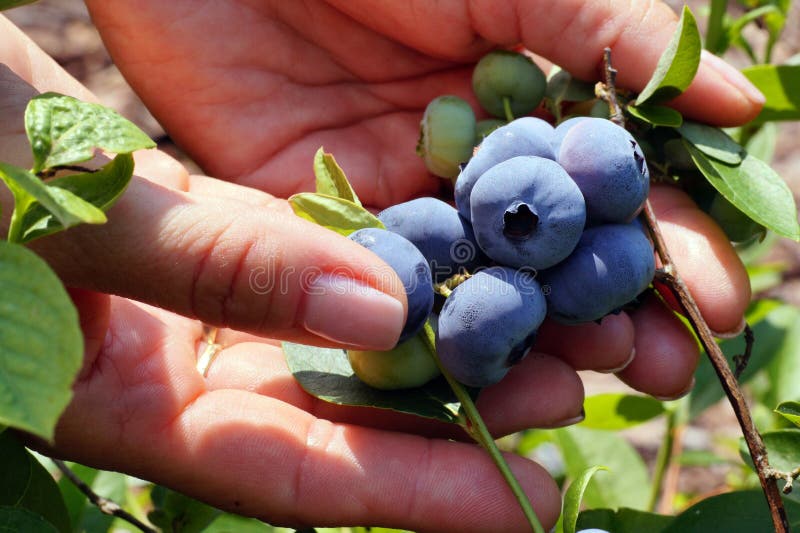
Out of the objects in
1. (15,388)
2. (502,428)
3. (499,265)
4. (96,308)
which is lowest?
(502,428)

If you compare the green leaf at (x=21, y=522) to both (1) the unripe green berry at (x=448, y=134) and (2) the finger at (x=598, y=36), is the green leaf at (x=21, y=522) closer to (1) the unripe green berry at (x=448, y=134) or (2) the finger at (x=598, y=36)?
(1) the unripe green berry at (x=448, y=134)

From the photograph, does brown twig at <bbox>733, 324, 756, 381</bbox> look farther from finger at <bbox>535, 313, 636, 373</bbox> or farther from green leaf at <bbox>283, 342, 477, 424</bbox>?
green leaf at <bbox>283, 342, 477, 424</bbox>

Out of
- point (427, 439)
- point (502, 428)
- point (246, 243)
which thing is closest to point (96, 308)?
point (246, 243)

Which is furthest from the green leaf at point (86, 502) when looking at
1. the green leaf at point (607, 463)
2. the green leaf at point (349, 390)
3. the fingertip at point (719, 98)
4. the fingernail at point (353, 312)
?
the fingertip at point (719, 98)

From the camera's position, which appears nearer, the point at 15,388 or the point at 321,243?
the point at 15,388

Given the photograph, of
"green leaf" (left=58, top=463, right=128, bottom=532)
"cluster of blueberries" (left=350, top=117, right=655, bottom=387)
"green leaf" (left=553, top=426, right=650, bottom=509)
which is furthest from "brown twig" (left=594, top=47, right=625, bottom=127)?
"green leaf" (left=58, top=463, right=128, bottom=532)

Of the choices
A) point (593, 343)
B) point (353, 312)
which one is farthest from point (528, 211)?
point (593, 343)

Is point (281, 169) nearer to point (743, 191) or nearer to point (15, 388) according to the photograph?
point (743, 191)
